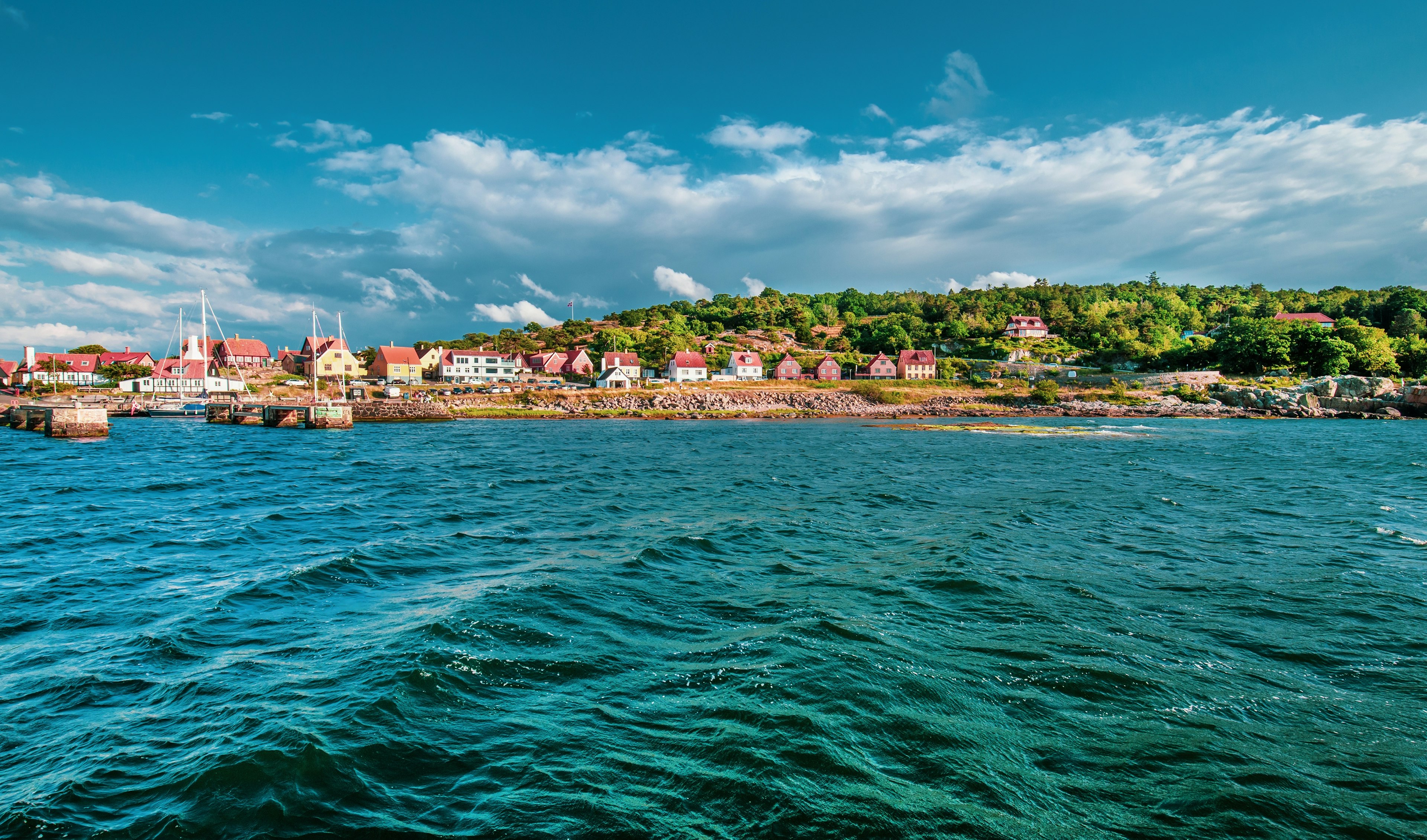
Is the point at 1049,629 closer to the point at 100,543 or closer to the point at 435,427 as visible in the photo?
the point at 100,543

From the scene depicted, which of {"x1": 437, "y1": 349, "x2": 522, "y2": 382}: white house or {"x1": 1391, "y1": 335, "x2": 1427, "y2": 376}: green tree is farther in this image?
{"x1": 437, "y1": 349, "x2": 522, "y2": 382}: white house

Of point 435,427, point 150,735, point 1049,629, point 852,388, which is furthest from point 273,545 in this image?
point 852,388

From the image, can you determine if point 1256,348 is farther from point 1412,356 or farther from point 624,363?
point 624,363

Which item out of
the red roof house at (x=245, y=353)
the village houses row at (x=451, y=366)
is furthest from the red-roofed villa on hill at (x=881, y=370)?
the red roof house at (x=245, y=353)

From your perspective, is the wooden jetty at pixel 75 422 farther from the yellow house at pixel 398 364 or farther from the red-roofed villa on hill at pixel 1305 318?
the red-roofed villa on hill at pixel 1305 318

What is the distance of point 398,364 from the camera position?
362ft

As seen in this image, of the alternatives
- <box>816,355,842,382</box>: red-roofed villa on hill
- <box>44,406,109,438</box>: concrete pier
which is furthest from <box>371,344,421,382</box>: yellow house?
<box>816,355,842,382</box>: red-roofed villa on hill

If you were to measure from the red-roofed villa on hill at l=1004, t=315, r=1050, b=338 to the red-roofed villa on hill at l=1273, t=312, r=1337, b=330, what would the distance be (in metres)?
39.1

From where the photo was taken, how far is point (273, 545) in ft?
50.3

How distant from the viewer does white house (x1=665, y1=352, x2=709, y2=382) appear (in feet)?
366

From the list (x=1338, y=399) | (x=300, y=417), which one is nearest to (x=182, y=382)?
(x=300, y=417)

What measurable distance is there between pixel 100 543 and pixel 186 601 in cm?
727

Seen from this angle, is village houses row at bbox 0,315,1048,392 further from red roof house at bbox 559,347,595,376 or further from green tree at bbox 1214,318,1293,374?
green tree at bbox 1214,318,1293,374

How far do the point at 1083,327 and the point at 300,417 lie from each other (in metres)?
147
